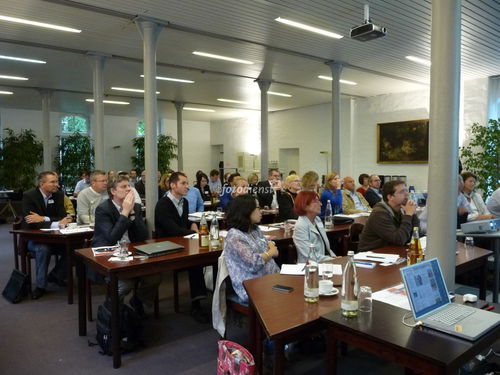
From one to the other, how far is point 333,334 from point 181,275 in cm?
420

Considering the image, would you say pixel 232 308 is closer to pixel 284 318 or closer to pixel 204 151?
pixel 284 318

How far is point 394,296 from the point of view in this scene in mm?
2273

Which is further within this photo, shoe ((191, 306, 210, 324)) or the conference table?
shoe ((191, 306, 210, 324))

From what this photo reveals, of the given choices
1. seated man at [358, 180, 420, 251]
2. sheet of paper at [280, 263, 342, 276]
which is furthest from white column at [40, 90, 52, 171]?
sheet of paper at [280, 263, 342, 276]

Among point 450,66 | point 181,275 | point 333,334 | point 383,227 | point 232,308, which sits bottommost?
point 181,275

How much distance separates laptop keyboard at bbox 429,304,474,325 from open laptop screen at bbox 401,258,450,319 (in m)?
0.04

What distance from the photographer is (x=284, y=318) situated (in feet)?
6.56

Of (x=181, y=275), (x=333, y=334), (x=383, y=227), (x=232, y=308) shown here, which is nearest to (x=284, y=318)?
(x=333, y=334)

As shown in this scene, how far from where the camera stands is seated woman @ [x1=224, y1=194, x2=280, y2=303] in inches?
118

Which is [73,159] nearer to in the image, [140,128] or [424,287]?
[140,128]

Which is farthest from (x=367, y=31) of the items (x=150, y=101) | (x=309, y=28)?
(x=150, y=101)

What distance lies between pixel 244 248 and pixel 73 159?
44.0 ft

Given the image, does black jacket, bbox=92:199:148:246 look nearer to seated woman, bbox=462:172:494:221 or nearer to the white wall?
seated woman, bbox=462:172:494:221

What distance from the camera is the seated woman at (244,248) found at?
299cm
